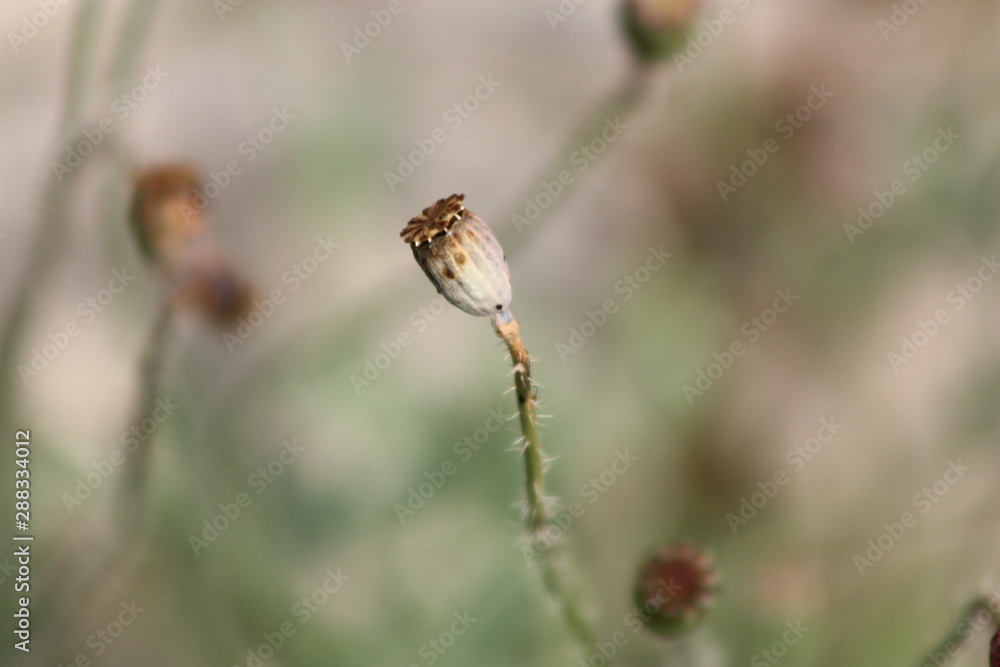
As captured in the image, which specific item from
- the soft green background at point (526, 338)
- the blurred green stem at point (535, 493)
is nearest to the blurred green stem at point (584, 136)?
the soft green background at point (526, 338)

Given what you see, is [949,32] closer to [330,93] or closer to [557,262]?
[557,262]

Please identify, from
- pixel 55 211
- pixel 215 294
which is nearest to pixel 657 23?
pixel 215 294

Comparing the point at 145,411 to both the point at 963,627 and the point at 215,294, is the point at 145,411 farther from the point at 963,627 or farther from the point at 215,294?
the point at 963,627

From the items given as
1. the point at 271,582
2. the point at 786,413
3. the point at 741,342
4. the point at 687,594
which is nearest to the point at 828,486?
the point at 786,413

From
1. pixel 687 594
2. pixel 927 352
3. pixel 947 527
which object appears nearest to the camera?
pixel 687 594

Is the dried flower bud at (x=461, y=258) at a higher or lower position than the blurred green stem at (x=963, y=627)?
higher

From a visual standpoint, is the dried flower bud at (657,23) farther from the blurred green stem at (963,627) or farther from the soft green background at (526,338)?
the blurred green stem at (963,627)
